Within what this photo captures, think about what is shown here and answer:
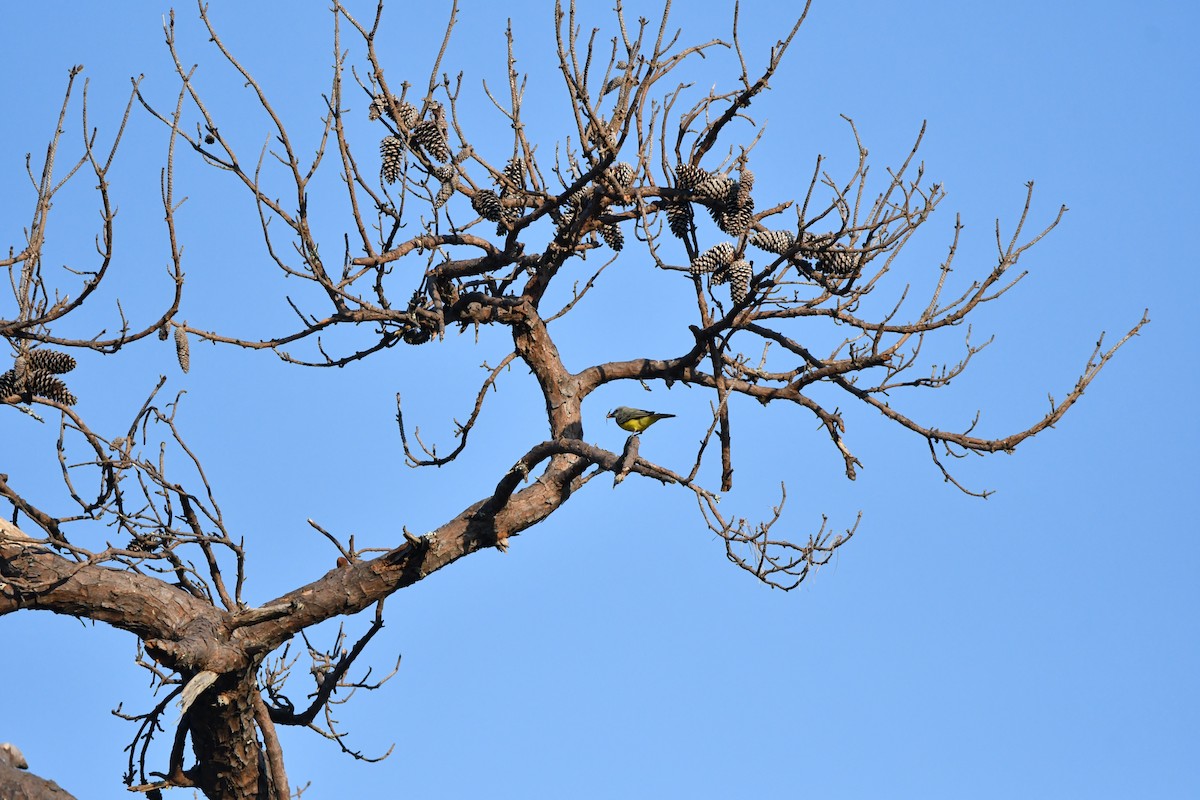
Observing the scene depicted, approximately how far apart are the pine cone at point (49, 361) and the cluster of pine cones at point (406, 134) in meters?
1.77

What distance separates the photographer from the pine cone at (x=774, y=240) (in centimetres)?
582

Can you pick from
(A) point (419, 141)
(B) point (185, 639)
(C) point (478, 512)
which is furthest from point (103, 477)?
(A) point (419, 141)

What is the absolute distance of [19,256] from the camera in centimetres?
516

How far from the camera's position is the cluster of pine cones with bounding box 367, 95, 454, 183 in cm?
599

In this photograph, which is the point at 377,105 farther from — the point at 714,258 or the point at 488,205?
the point at 714,258

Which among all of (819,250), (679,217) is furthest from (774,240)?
(679,217)

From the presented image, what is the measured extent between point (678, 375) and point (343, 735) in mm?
2796

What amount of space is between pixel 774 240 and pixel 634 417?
50.8 inches

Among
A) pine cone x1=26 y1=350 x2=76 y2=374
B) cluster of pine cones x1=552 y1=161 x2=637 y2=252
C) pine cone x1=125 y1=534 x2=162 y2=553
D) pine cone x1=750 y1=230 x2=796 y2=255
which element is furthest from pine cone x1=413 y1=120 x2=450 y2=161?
pine cone x1=125 y1=534 x2=162 y2=553

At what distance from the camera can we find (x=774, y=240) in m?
5.84

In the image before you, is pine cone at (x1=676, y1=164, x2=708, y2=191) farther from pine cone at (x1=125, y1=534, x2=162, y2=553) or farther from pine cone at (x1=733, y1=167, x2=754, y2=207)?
pine cone at (x1=125, y1=534, x2=162, y2=553)

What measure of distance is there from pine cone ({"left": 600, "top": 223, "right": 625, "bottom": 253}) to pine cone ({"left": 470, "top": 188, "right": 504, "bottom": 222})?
0.58m

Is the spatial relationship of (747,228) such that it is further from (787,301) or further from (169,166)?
(169,166)

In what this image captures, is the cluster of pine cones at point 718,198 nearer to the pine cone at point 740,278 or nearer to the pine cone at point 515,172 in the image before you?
the pine cone at point 740,278
